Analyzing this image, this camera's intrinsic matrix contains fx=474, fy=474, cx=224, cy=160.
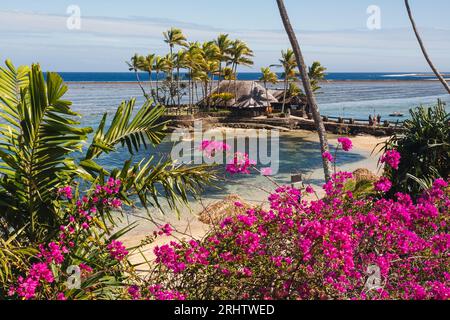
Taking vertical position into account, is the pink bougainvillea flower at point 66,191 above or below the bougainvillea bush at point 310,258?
above

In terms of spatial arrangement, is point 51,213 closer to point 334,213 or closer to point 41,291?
point 41,291

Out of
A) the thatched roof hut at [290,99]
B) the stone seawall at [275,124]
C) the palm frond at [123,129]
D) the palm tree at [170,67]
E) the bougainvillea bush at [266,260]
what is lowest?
the stone seawall at [275,124]

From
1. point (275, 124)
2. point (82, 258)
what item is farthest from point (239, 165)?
point (275, 124)

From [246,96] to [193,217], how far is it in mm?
36898

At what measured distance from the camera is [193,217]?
17.7 metres

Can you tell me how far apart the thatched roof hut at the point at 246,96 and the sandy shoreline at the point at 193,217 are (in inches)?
224

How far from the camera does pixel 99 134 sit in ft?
19.8

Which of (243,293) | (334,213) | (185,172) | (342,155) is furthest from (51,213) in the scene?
(342,155)

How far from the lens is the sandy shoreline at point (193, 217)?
14559 millimetres

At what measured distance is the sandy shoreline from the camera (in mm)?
14559

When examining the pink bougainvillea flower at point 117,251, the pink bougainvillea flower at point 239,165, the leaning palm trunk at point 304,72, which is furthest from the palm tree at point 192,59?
the pink bougainvillea flower at point 117,251

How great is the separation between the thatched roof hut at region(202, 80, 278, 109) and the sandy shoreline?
5.68 meters

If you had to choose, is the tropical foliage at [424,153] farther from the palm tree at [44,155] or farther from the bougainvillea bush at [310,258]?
the palm tree at [44,155]
